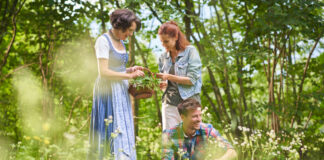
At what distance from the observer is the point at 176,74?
10.4 feet

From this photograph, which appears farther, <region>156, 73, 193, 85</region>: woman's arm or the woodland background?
the woodland background

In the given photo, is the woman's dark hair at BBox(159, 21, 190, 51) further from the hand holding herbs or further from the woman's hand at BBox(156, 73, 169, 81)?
the hand holding herbs

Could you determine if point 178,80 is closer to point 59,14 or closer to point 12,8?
point 59,14

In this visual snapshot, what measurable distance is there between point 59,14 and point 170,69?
8.52ft

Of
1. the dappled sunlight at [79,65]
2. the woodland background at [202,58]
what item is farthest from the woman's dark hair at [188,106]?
the dappled sunlight at [79,65]

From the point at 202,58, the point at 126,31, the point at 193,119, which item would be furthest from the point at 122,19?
the point at 202,58

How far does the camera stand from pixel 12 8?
5391 mm

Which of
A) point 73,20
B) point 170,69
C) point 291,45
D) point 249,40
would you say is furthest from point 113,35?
point 291,45

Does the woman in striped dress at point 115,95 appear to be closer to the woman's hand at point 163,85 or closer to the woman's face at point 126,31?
the woman's face at point 126,31

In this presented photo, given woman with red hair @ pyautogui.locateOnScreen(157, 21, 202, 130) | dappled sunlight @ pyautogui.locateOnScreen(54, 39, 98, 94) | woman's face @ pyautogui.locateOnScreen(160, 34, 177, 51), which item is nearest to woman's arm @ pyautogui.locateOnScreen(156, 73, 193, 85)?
woman with red hair @ pyautogui.locateOnScreen(157, 21, 202, 130)

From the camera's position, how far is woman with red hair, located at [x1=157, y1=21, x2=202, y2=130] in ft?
10.2

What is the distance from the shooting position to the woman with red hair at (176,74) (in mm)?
3096

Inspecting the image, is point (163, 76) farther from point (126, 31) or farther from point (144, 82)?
point (126, 31)

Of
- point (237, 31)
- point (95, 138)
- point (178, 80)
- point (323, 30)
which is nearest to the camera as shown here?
point (95, 138)
